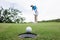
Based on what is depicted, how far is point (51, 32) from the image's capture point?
15438 millimetres

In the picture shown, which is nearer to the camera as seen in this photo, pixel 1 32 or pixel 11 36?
pixel 11 36

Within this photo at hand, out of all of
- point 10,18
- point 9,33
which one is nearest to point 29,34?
point 9,33

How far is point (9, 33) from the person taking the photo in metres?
15.4

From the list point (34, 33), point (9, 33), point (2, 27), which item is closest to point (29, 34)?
point (34, 33)

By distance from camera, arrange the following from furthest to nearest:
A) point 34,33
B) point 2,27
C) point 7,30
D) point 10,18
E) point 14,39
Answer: point 10,18, point 2,27, point 7,30, point 34,33, point 14,39

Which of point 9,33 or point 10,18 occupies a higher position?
point 9,33

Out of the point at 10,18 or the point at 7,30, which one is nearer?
the point at 7,30

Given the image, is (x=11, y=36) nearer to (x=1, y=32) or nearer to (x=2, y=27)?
(x=1, y=32)

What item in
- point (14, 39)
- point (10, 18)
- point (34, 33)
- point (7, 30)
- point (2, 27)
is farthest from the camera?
point (10, 18)

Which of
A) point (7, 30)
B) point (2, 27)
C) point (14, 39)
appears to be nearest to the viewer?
point (14, 39)

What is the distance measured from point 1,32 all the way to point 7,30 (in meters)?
0.57

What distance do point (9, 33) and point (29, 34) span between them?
1681mm

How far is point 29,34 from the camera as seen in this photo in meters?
14.6

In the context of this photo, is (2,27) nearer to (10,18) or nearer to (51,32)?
(51,32)
